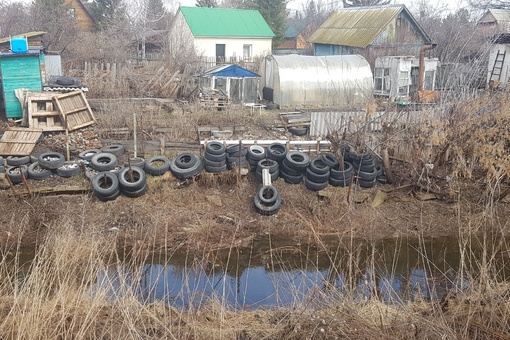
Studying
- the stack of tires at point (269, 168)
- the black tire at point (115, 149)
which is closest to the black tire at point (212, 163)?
the stack of tires at point (269, 168)

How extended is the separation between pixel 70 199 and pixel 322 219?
226 inches

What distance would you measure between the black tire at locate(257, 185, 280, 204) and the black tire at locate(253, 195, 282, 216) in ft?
0.24

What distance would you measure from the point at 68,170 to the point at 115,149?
1576 millimetres

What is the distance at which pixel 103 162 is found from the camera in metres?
11.5

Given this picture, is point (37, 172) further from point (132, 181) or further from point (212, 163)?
point (212, 163)

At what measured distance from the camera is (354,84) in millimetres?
20516

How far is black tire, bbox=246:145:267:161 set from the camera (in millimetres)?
11633

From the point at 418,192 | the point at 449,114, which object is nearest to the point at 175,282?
the point at 418,192

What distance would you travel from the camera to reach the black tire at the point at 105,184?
33.6 feet

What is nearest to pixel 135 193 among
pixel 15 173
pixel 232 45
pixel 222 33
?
pixel 15 173

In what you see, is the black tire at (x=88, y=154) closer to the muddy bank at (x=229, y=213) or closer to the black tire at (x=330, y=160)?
the muddy bank at (x=229, y=213)

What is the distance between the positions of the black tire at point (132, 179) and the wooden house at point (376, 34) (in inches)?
641

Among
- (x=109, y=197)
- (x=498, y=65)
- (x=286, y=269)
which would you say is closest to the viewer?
(x=286, y=269)

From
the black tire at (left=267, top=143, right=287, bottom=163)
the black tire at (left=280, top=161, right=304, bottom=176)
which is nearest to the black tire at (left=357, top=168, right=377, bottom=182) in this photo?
the black tire at (left=280, top=161, right=304, bottom=176)
